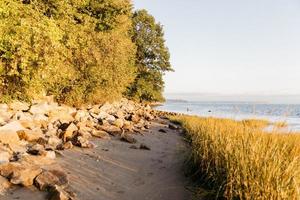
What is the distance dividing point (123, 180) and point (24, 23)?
24.2 feet

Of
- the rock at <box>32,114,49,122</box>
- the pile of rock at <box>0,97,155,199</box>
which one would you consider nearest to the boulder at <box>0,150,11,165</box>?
the pile of rock at <box>0,97,155,199</box>

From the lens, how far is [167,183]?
305 inches

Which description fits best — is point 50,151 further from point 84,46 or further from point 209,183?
point 84,46

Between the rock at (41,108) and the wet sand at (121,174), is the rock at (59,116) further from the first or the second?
the wet sand at (121,174)

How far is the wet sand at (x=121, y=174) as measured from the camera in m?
6.83

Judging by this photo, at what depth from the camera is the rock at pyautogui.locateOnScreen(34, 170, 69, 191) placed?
6434 millimetres

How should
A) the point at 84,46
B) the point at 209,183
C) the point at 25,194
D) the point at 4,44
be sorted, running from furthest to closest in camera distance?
the point at 84,46 → the point at 4,44 → the point at 209,183 → the point at 25,194

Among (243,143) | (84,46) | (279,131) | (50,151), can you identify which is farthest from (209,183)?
(84,46)

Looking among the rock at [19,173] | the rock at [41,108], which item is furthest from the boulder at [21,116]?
the rock at [19,173]

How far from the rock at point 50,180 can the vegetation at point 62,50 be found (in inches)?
261

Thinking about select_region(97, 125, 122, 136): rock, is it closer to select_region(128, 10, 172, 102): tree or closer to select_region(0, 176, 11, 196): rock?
select_region(0, 176, 11, 196): rock

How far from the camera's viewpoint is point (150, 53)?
48688 millimetres

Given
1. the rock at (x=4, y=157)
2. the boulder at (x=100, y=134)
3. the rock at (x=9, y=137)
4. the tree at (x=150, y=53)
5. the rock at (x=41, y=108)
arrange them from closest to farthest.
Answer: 1. the rock at (x=4, y=157)
2. the rock at (x=9, y=137)
3. the boulder at (x=100, y=134)
4. the rock at (x=41, y=108)
5. the tree at (x=150, y=53)

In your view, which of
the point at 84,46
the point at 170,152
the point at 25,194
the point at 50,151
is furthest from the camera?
the point at 84,46
